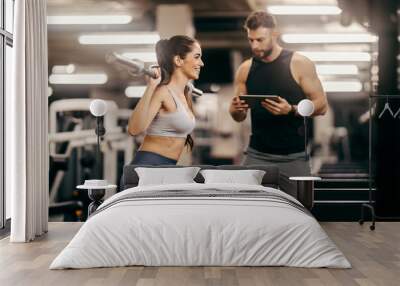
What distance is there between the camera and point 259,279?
4.14 m

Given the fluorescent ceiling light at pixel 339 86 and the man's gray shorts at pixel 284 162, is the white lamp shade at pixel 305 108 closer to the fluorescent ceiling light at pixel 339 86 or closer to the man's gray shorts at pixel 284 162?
the fluorescent ceiling light at pixel 339 86

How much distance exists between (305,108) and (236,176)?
1134 mm

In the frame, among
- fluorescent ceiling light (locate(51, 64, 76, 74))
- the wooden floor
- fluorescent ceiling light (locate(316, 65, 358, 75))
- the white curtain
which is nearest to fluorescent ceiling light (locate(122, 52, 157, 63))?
fluorescent ceiling light (locate(51, 64, 76, 74))

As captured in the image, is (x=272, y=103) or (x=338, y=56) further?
(x=338, y=56)

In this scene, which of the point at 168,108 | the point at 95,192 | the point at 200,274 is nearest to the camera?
the point at 200,274

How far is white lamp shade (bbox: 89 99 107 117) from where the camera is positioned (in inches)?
261

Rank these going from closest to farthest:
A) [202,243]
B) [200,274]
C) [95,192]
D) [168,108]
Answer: [200,274], [202,243], [95,192], [168,108]

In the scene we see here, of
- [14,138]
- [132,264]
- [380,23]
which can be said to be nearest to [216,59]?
[380,23]

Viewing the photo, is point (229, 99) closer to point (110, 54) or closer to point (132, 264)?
point (110, 54)

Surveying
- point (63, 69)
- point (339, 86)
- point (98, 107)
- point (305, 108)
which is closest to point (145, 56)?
point (98, 107)

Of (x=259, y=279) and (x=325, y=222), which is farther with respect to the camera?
(x=325, y=222)

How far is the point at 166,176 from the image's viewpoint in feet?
20.9

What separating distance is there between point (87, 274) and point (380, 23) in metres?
4.67

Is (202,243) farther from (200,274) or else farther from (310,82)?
(310,82)
